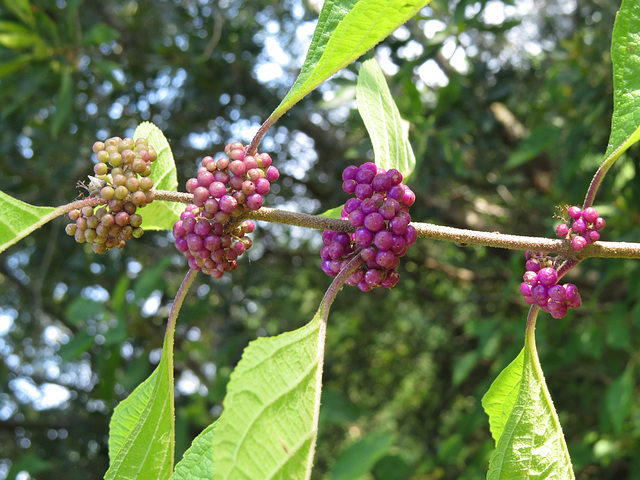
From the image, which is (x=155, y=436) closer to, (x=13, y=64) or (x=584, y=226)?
(x=584, y=226)

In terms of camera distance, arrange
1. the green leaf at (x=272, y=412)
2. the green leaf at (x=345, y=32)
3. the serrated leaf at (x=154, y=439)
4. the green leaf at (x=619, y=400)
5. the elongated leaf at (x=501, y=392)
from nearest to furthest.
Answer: the green leaf at (x=272, y=412)
the green leaf at (x=345, y=32)
the serrated leaf at (x=154, y=439)
the elongated leaf at (x=501, y=392)
the green leaf at (x=619, y=400)

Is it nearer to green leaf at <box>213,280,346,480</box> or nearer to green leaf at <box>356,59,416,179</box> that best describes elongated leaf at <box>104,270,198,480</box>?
green leaf at <box>213,280,346,480</box>

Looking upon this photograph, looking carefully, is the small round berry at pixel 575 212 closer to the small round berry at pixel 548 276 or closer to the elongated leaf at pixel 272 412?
the small round berry at pixel 548 276

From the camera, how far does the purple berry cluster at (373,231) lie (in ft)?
3.37

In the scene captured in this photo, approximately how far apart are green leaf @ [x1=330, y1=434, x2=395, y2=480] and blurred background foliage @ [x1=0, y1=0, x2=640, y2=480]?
0.4 inches

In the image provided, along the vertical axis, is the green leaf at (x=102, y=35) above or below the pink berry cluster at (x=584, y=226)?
above

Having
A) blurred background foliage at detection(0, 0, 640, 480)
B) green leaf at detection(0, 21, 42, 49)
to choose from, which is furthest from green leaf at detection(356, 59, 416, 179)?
green leaf at detection(0, 21, 42, 49)

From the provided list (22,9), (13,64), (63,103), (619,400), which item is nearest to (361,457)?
(619,400)

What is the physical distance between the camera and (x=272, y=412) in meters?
0.82

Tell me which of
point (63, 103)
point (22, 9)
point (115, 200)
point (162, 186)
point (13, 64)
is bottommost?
point (115, 200)

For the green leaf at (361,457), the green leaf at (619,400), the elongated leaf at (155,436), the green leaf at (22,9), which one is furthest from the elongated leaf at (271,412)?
the green leaf at (22,9)

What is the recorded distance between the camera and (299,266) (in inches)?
215

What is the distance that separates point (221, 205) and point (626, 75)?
0.79 m

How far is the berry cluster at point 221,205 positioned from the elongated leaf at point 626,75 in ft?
2.08
